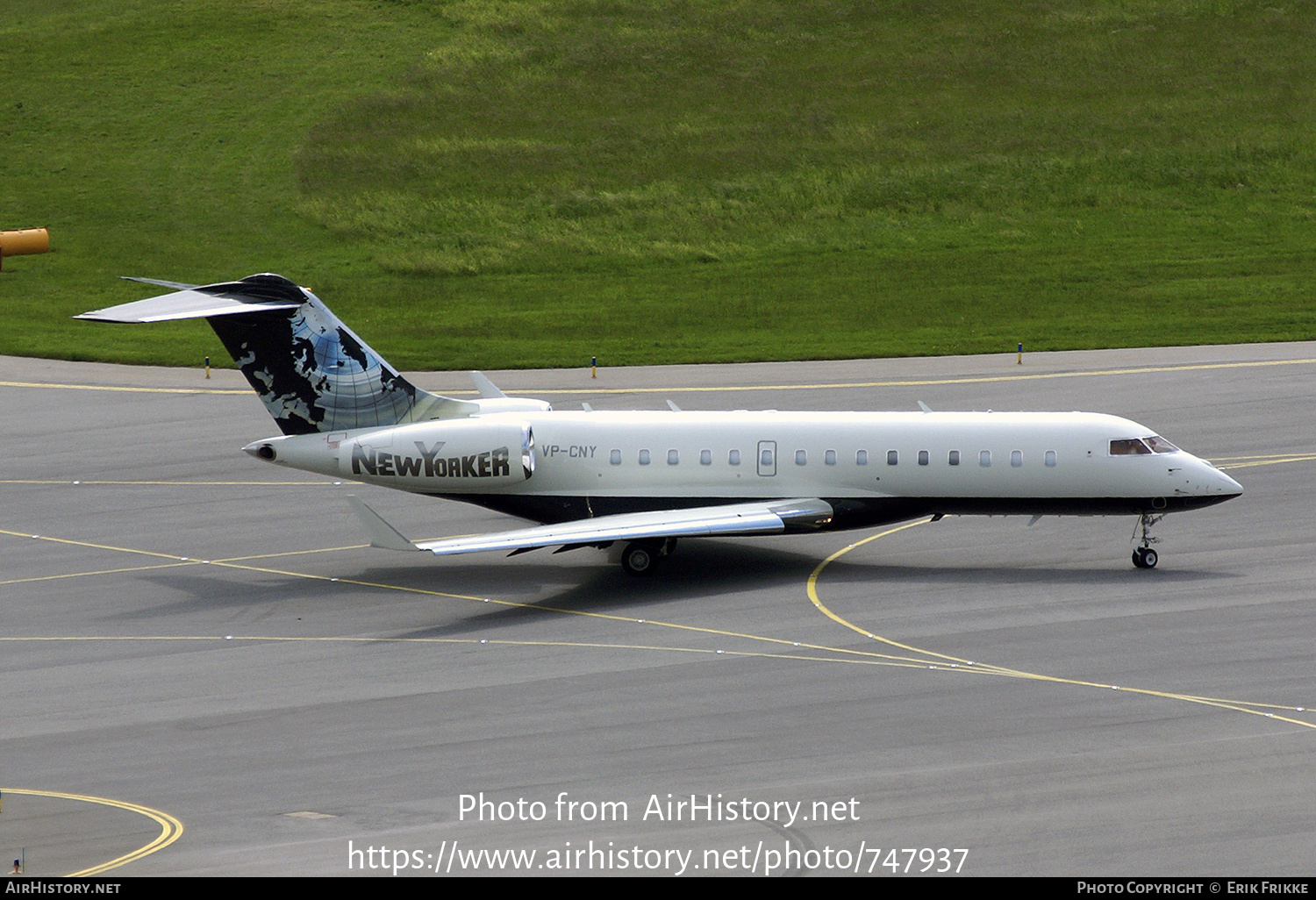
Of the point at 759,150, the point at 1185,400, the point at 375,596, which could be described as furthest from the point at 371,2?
the point at 375,596

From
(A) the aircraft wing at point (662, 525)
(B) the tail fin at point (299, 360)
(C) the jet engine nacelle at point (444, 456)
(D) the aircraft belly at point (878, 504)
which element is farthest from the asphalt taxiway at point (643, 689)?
(B) the tail fin at point (299, 360)

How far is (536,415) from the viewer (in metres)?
32.2

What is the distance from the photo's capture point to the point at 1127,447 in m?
30.7

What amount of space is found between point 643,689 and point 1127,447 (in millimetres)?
12536

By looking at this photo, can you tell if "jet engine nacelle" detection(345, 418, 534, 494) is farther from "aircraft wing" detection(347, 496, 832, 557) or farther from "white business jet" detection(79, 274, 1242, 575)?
"aircraft wing" detection(347, 496, 832, 557)

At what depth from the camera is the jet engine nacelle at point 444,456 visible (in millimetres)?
30797

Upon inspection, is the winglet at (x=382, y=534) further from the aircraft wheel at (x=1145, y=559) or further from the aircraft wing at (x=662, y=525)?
the aircraft wheel at (x=1145, y=559)

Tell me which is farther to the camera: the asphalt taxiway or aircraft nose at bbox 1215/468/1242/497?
aircraft nose at bbox 1215/468/1242/497

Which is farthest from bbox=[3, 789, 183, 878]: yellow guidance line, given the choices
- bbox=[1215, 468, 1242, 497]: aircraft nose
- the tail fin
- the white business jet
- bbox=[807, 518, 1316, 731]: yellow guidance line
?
bbox=[1215, 468, 1242, 497]: aircraft nose

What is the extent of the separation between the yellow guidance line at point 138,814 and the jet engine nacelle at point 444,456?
1131cm

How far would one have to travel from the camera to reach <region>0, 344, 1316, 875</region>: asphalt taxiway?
1902 cm

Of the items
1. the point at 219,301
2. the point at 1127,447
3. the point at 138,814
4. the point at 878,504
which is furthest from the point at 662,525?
the point at 138,814

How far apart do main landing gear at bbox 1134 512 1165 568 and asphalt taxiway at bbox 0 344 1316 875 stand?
1.11 ft
